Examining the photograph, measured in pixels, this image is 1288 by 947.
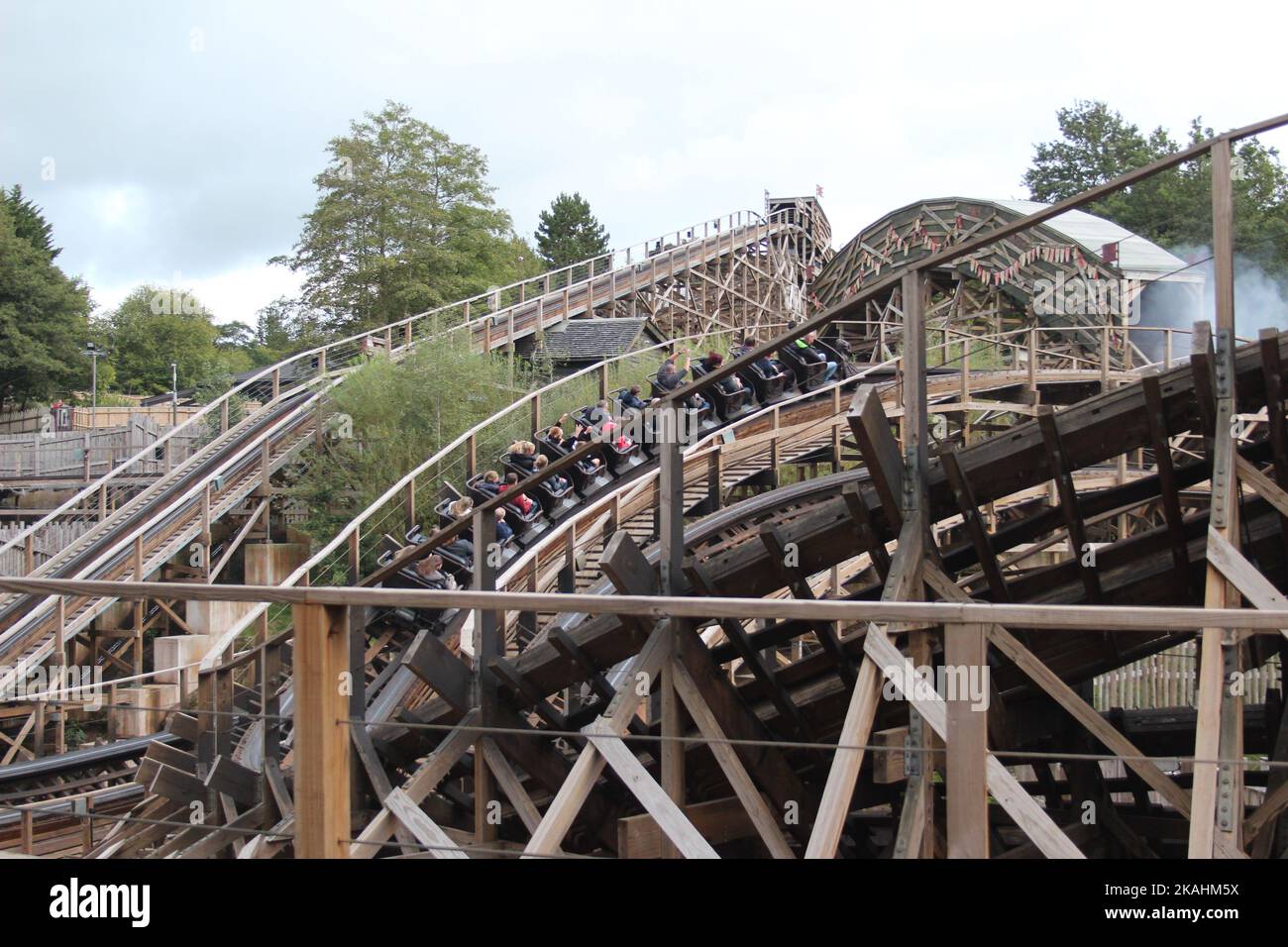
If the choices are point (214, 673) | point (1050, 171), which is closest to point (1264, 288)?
point (214, 673)

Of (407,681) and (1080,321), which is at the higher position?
(1080,321)

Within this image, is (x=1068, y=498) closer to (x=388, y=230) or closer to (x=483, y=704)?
(x=483, y=704)

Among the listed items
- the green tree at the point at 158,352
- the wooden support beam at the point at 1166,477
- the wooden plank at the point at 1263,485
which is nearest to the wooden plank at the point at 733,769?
the wooden support beam at the point at 1166,477

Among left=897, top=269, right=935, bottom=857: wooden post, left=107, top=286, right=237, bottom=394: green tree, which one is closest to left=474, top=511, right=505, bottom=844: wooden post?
left=897, top=269, right=935, bottom=857: wooden post

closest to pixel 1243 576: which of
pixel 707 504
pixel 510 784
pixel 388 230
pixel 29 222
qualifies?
pixel 510 784

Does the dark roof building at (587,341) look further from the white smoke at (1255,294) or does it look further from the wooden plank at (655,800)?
the wooden plank at (655,800)

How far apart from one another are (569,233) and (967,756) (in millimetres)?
67878

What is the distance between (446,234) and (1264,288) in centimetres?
3277

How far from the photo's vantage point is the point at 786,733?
27.0ft

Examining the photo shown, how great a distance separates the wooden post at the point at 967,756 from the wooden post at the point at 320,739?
1405 mm

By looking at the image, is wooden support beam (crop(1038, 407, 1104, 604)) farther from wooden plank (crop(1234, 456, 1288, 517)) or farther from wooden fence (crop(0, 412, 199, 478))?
wooden fence (crop(0, 412, 199, 478))

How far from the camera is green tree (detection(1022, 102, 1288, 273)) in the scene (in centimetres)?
2659

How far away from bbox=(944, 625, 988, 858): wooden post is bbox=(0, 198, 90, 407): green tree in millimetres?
44101

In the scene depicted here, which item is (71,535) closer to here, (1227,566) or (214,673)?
(214,673)
